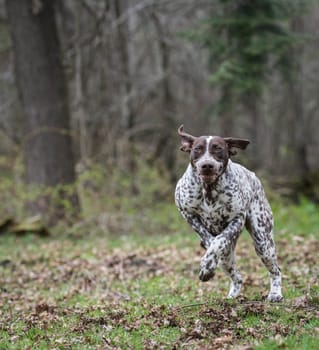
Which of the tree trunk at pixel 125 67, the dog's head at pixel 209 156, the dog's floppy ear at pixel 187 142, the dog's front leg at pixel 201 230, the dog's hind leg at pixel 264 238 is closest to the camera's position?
the dog's head at pixel 209 156

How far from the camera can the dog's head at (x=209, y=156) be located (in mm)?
6799

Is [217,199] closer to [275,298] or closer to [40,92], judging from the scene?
[275,298]

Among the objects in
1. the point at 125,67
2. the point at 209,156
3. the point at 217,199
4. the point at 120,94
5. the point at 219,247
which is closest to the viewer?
the point at 209,156

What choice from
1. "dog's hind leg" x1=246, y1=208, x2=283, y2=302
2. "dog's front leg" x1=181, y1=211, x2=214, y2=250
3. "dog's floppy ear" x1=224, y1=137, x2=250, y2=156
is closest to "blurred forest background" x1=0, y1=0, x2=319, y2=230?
"dog's hind leg" x1=246, y1=208, x2=283, y2=302

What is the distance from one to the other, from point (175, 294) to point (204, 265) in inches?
97.9

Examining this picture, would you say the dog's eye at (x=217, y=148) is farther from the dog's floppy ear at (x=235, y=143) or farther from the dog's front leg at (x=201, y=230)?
the dog's front leg at (x=201, y=230)

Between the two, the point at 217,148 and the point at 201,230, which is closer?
the point at 217,148

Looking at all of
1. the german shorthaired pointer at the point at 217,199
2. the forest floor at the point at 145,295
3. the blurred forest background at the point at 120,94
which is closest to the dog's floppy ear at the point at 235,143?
the german shorthaired pointer at the point at 217,199

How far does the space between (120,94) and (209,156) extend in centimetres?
1683

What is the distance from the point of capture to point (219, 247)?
7.08 meters

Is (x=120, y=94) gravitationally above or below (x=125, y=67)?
below

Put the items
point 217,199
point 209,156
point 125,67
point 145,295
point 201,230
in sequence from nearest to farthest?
point 209,156 → point 217,199 → point 201,230 → point 145,295 → point 125,67

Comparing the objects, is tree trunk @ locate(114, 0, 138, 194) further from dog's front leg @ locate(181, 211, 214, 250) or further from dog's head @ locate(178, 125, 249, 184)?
dog's head @ locate(178, 125, 249, 184)

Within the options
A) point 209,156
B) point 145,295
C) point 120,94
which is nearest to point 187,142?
point 209,156
